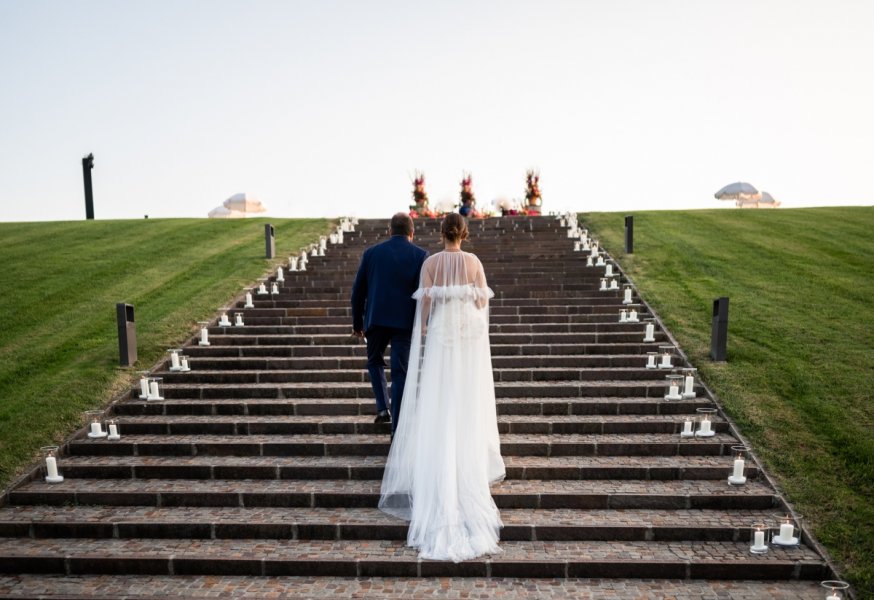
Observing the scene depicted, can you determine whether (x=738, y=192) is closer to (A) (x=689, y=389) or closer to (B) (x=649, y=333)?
(B) (x=649, y=333)

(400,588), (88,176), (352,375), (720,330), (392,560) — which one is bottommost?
(400,588)

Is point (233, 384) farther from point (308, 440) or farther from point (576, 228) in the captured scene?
point (576, 228)

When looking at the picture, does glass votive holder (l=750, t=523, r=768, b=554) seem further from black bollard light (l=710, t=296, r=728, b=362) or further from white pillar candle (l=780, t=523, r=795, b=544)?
black bollard light (l=710, t=296, r=728, b=362)

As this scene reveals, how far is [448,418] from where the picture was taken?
5.52m

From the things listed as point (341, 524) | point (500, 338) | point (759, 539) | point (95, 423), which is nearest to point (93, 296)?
point (95, 423)

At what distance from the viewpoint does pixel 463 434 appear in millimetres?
5562

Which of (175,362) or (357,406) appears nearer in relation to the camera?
(357,406)

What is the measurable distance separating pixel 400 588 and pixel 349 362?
492 centimetres

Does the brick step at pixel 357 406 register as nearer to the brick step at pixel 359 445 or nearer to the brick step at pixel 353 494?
the brick step at pixel 359 445

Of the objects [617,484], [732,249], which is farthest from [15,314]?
[732,249]

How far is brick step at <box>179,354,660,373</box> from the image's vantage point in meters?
9.60

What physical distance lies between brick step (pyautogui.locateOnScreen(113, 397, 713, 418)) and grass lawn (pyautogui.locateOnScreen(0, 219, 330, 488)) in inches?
36.2

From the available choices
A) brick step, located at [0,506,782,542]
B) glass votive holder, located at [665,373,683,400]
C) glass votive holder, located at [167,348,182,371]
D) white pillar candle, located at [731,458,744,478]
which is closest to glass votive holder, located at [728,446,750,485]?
white pillar candle, located at [731,458,744,478]

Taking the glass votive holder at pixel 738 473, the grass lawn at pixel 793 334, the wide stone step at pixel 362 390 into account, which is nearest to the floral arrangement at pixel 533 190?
the grass lawn at pixel 793 334
